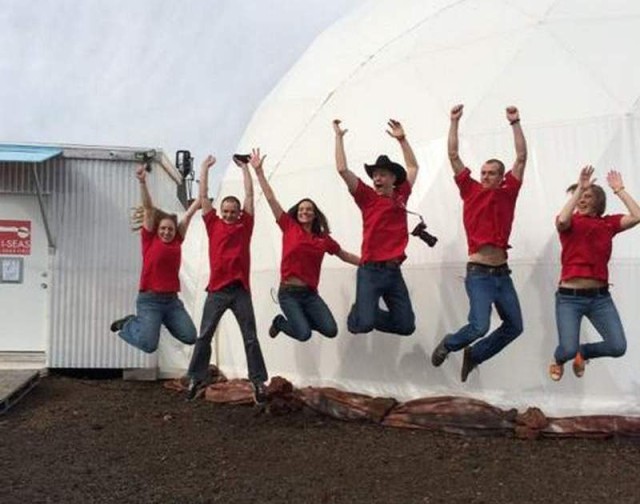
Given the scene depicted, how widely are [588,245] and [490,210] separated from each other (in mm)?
838

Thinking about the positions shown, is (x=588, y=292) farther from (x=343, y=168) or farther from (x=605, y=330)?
(x=343, y=168)

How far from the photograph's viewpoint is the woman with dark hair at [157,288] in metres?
8.09

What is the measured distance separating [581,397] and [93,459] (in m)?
4.34

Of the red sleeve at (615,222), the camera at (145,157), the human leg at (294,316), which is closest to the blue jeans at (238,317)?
the human leg at (294,316)

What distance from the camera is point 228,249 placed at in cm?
772

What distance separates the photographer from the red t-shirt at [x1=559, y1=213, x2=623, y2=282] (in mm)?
6742

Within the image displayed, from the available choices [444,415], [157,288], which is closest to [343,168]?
[157,288]

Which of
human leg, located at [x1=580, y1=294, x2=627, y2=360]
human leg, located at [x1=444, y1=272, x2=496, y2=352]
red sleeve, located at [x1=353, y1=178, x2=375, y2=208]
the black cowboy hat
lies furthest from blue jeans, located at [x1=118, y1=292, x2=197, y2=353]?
human leg, located at [x1=580, y1=294, x2=627, y2=360]

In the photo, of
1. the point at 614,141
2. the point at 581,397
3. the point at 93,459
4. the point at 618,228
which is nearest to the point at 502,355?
the point at 581,397

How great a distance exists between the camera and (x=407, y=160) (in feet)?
25.1

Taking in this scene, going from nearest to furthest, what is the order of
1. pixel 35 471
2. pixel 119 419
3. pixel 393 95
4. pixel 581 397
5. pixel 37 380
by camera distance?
pixel 35 471
pixel 581 397
pixel 119 419
pixel 393 95
pixel 37 380

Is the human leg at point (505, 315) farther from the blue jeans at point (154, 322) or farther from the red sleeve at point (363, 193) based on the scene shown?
the blue jeans at point (154, 322)

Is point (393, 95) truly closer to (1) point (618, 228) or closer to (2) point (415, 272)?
(2) point (415, 272)

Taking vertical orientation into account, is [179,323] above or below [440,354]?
above
